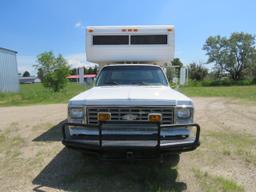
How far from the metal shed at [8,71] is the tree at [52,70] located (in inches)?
150

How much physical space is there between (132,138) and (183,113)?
0.87 metres

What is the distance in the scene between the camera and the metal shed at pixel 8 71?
971 inches

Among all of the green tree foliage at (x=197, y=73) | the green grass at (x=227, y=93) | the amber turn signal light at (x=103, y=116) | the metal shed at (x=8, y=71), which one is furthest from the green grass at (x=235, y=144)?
the green tree foliage at (x=197, y=73)

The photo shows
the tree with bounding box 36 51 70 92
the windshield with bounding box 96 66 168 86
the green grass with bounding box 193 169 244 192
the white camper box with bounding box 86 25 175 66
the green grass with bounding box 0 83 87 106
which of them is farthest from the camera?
the tree with bounding box 36 51 70 92

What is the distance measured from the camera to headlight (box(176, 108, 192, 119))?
154 inches

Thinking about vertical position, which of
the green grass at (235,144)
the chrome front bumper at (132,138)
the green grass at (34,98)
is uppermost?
the chrome front bumper at (132,138)

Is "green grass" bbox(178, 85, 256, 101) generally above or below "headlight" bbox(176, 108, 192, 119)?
below

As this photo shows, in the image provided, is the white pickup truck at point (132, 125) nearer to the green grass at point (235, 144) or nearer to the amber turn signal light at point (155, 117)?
the amber turn signal light at point (155, 117)

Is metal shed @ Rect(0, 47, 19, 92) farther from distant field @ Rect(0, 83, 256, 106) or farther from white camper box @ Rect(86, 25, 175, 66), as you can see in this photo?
white camper box @ Rect(86, 25, 175, 66)

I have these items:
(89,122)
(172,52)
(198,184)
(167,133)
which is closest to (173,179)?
(198,184)

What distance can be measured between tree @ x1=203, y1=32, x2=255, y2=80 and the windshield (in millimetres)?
56699

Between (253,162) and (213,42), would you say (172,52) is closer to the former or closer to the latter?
(253,162)

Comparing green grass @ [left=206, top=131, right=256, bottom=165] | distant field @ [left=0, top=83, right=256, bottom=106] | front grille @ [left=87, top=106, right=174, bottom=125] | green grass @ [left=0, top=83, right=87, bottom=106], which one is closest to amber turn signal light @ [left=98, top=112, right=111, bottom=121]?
front grille @ [left=87, top=106, right=174, bottom=125]

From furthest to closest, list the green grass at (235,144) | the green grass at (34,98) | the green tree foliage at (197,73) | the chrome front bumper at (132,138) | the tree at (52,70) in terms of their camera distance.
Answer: the green tree foliage at (197,73) → the tree at (52,70) → the green grass at (34,98) → the green grass at (235,144) → the chrome front bumper at (132,138)
